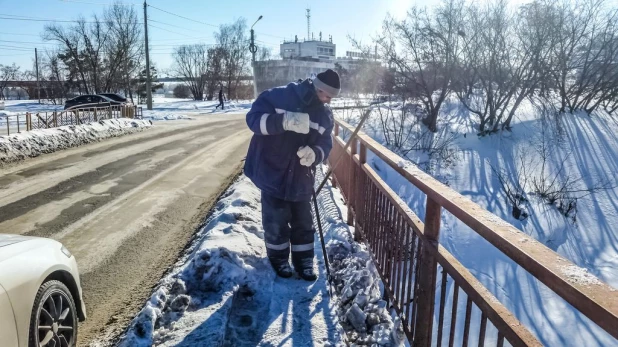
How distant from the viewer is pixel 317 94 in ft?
11.8

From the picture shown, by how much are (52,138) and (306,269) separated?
1022 centimetres

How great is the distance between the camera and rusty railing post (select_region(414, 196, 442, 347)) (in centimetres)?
235

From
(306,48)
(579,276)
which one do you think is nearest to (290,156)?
(579,276)

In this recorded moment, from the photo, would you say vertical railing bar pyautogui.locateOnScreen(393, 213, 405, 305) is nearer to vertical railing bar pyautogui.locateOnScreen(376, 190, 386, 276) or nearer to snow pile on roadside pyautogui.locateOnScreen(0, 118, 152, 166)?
vertical railing bar pyautogui.locateOnScreen(376, 190, 386, 276)

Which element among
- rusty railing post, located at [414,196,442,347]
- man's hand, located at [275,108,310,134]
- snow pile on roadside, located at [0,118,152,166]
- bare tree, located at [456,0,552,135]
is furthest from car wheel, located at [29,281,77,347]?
bare tree, located at [456,0,552,135]

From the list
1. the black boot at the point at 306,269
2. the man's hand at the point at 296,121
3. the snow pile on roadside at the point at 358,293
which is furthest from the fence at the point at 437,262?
the man's hand at the point at 296,121

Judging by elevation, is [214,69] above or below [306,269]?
above

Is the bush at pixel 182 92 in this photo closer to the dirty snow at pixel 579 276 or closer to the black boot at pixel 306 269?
the black boot at pixel 306 269

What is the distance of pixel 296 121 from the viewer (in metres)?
3.45

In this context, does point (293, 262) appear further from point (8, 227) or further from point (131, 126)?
point (131, 126)

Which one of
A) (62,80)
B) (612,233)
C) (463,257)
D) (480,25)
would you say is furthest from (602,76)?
(62,80)

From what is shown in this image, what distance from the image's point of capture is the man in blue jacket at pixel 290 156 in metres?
3.55

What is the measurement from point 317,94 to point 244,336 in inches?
74.5

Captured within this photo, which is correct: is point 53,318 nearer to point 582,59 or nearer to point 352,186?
point 352,186
